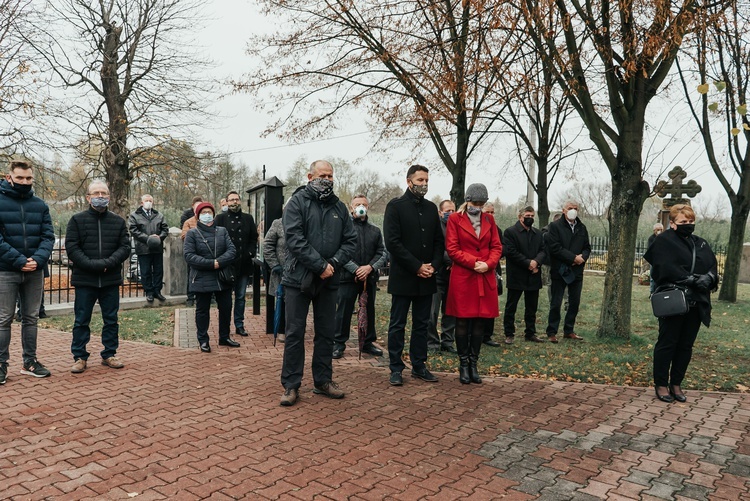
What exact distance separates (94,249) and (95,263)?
187mm

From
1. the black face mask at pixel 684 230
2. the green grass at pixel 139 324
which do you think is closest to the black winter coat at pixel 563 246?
the black face mask at pixel 684 230

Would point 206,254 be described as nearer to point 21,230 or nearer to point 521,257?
point 21,230

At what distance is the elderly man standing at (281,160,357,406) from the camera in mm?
5426

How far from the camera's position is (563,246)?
9008 mm

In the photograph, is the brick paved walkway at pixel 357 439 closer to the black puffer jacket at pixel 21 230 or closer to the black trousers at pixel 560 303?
the black puffer jacket at pixel 21 230

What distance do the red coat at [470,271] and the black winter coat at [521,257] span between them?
2.33 meters

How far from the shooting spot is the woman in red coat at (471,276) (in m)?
6.33

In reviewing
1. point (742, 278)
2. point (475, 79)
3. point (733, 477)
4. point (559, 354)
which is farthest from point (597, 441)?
point (742, 278)

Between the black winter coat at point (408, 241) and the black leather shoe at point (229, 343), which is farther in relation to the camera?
the black leather shoe at point (229, 343)

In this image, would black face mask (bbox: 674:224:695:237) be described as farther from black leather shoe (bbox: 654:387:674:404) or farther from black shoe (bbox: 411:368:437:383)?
black shoe (bbox: 411:368:437:383)

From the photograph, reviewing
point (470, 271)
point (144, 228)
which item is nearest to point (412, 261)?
point (470, 271)

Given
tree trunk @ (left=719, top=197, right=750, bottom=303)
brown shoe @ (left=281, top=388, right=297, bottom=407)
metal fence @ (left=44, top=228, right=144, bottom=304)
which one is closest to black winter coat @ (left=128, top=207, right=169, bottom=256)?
metal fence @ (left=44, top=228, right=144, bottom=304)

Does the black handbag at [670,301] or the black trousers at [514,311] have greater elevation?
the black handbag at [670,301]

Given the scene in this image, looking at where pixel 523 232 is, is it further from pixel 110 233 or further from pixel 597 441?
pixel 110 233
